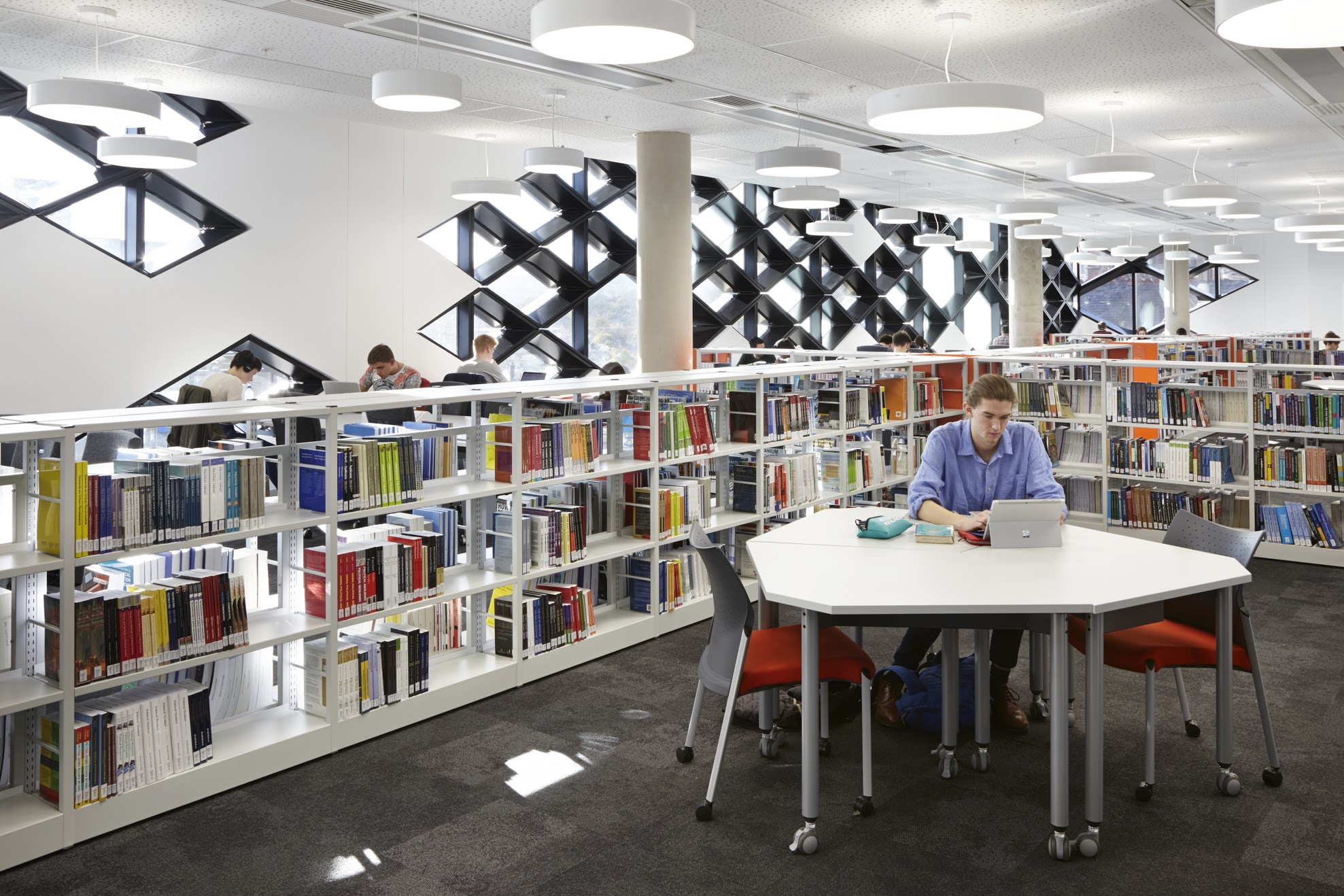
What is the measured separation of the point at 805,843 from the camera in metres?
3.38

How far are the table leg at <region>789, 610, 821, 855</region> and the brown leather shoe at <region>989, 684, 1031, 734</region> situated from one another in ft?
3.99

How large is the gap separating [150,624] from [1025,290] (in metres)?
14.8

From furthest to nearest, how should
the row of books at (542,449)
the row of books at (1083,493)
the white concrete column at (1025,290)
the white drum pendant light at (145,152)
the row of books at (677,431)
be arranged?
the white concrete column at (1025,290)
the row of books at (1083,493)
the white drum pendant light at (145,152)
the row of books at (677,431)
the row of books at (542,449)

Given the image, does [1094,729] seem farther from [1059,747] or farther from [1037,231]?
[1037,231]

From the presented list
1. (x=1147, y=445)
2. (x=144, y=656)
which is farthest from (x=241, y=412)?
(x=1147, y=445)

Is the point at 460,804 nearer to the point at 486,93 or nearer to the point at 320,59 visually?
the point at 320,59

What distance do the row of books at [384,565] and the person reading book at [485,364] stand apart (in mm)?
3952

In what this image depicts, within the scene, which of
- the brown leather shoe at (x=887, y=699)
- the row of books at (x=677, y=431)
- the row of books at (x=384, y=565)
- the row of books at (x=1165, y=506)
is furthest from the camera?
the row of books at (x=1165, y=506)

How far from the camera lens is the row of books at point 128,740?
3484mm

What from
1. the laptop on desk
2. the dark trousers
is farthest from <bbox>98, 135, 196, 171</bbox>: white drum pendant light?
the laptop on desk

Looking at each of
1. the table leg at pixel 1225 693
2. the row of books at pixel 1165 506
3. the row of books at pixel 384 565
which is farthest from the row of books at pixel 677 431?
the row of books at pixel 1165 506

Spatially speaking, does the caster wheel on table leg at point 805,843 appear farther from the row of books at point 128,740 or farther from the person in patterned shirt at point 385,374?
the person in patterned shirt at point 385,374

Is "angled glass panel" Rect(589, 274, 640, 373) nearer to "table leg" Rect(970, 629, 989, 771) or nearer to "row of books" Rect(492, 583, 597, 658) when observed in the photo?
"row of books" Rect(492, 583, 597, 658)

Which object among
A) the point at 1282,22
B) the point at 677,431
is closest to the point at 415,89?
the point at 677,431
